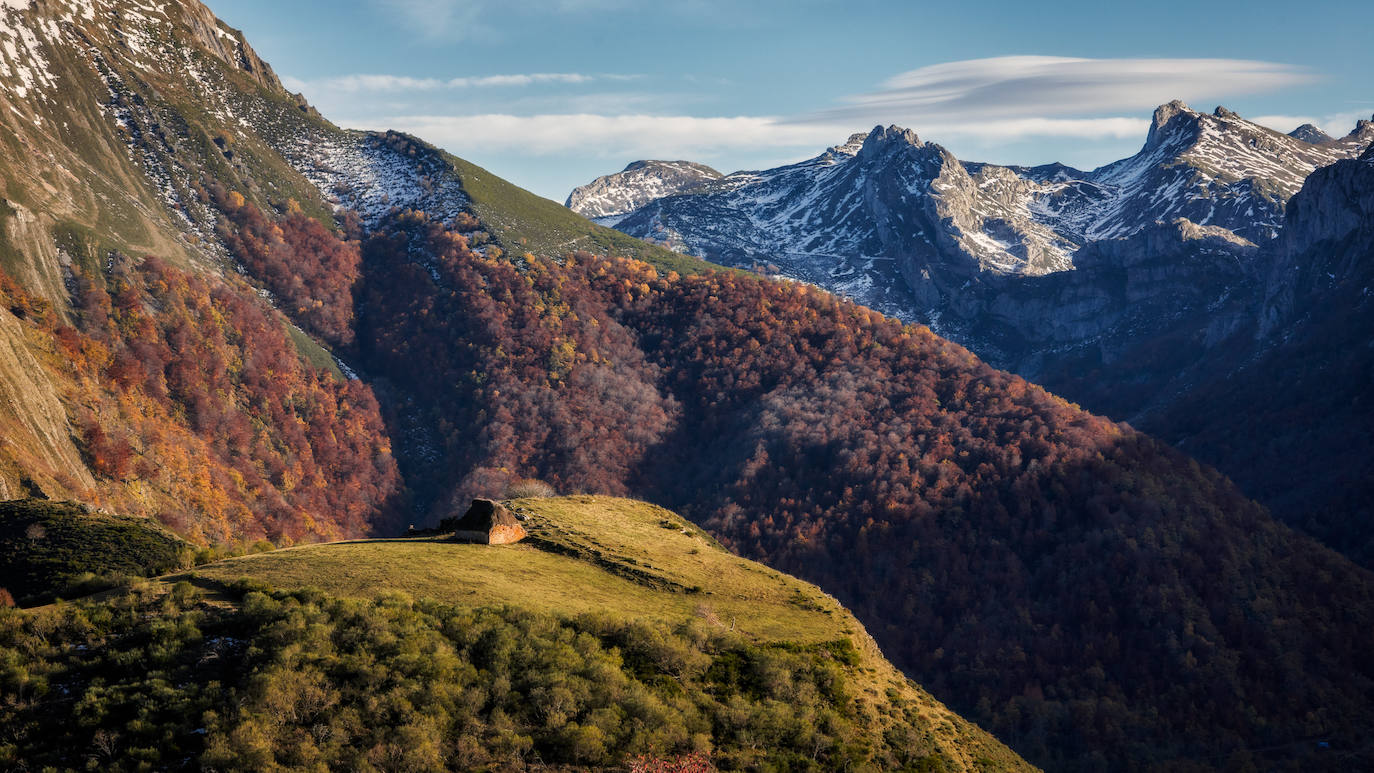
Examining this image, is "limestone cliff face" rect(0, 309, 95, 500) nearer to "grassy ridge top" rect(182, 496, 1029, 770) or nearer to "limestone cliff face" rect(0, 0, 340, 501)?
"limestone cliff face" rect(0, 0, 340, 501)

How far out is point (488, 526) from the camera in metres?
62.3

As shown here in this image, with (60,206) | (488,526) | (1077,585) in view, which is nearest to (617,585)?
(488,526)

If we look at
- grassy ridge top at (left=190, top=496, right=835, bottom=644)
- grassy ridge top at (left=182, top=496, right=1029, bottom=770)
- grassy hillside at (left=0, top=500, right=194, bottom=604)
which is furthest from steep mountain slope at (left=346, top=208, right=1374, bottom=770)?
grassy hillside at (left=0, top=500, right=194, bottom=604)

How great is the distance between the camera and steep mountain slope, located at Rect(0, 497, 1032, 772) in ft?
107

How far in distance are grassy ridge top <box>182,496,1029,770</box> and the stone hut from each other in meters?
1.11

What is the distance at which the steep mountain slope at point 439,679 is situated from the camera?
3247cm

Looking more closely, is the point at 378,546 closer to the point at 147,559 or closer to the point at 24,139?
the point at 147,559

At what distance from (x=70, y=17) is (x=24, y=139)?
6341 centimetres

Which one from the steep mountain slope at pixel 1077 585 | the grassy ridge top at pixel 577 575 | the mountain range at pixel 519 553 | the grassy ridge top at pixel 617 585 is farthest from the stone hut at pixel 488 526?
the steep mountain slope at pixel 1077 585

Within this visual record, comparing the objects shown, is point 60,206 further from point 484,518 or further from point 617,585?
point 617,585

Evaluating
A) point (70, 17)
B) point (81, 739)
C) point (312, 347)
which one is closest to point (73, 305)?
point (312, 347)

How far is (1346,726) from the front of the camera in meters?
135

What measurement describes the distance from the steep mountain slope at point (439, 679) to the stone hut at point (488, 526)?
11.8 ft

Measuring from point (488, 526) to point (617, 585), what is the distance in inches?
423
